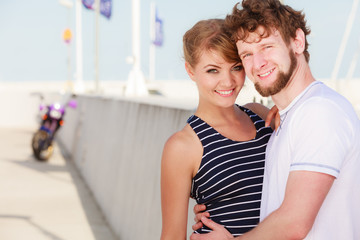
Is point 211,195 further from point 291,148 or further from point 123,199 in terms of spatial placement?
point 123,199

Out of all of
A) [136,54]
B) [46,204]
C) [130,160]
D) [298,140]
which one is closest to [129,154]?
[130,160]

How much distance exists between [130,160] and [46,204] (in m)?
2.84

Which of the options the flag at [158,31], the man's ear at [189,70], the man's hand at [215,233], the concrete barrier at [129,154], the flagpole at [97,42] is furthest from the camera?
the flag at [158,31]

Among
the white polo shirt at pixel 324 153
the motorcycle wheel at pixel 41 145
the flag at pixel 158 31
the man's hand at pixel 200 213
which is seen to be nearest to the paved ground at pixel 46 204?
the motorcycle wheel at pixel 41 145

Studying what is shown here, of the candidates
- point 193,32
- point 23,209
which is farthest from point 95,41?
point 193,32

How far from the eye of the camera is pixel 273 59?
8.04 ft

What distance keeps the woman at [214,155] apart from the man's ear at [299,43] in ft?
1.80

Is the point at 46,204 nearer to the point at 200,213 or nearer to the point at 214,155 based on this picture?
the point at 200,213

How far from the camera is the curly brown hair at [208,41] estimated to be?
3025 millimetres

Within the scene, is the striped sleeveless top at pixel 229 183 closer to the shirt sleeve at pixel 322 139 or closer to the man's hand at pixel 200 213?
the man's hand at pixel 200 213

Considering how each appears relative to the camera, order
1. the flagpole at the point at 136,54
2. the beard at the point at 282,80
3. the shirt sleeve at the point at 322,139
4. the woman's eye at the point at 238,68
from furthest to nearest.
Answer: the flagpole at the point at 136,54, the woman's eye at the point at 238,68, the beard at the point at 282,80, the shirt sleeve at the point at 322,139

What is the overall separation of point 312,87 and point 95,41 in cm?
1716

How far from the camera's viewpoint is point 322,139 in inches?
80.0

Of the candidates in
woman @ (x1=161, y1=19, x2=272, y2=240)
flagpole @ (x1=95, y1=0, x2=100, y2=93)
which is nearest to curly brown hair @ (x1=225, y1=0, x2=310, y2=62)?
woman @ (x1=161, y1=19, x2=272, y2=240)
